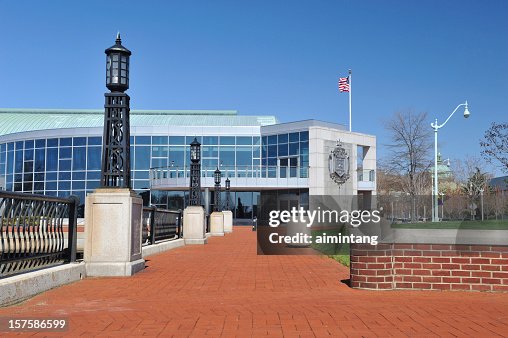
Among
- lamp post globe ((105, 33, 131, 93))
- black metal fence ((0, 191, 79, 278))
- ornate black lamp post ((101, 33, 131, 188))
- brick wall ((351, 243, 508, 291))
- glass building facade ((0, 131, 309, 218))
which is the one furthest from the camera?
glass building facade ((0, 131, 309, 218))

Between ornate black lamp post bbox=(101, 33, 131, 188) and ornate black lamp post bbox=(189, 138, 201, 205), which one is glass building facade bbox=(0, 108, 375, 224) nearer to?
ornate black lamp post bbox=(189, 138, 201, 205)

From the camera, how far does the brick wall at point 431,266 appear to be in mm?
8023

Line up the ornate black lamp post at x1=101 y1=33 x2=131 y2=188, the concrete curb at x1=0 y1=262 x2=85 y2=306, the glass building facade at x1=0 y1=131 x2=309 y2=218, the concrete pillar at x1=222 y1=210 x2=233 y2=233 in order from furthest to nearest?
the glass building facade at x1=0 y1=131 x2=309 y2=218, the concrete pillar at x1=222 y1=210 x2=233 y2=233, the ornate black lamp post at x1=101 y1=33 x2=131 y2=188, the concrete curb at x1=0 y1=262 x2=85 y2=306

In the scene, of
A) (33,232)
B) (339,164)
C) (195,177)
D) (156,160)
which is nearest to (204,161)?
(156,160)

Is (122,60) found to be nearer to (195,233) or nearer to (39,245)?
(39,245)

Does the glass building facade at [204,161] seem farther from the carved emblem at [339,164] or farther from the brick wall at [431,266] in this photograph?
the brick wall at [431,266]

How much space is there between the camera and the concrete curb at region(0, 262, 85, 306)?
23.0 ft

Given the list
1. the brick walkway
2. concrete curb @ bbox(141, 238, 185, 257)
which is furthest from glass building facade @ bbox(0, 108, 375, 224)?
the brick walkway

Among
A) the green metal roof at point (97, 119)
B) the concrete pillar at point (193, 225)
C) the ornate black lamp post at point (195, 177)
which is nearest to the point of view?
the concrete pillar at point (193, 225)

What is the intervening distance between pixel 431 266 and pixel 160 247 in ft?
34.8

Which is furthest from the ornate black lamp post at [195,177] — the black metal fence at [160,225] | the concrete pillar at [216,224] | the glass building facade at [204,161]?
the glass building facade at [204,161]

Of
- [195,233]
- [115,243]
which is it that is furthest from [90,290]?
[195,233]

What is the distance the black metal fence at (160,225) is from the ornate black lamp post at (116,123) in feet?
15.2

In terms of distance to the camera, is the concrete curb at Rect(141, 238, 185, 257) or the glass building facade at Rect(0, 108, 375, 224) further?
the glass building facade at Rect(0, 108, 375, 224)
